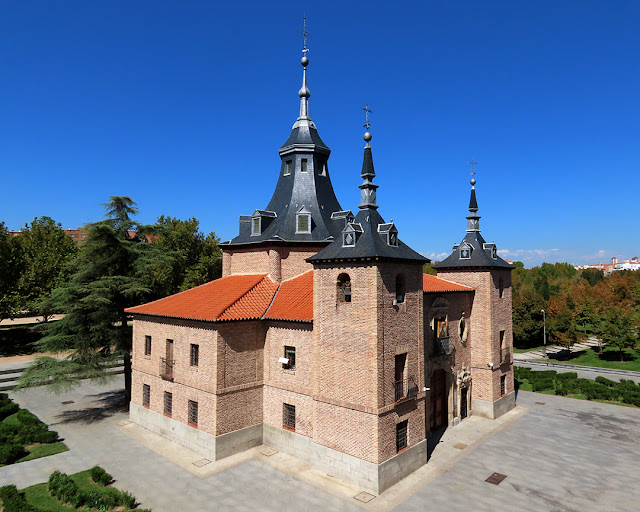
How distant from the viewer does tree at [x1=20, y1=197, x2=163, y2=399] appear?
25.4m

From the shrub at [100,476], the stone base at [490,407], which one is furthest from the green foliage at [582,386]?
the shrub at [100,476]

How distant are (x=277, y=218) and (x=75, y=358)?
52.4 ft

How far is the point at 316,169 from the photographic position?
29172 mm

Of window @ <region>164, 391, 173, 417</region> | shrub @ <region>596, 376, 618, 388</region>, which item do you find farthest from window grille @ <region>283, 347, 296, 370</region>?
shrub @ <region>596, 376, 618, 388</region>

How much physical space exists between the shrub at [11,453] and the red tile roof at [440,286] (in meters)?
23.3

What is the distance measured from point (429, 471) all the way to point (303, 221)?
1609cm

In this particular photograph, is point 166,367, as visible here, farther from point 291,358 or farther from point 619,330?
point 619,330

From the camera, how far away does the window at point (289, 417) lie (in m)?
21.5

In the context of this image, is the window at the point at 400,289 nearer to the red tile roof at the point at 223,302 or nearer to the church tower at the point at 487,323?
the red tile roof at the point at 223,302

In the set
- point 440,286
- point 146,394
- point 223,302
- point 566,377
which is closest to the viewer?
point 223,302

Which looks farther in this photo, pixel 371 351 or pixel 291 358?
pixel 291 358

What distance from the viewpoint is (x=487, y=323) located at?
90.8ft

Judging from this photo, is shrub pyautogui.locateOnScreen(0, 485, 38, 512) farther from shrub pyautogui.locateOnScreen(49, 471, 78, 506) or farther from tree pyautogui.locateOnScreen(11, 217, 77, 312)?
tree pyautogui.locateOnScreen(11, 217, 77, 312)

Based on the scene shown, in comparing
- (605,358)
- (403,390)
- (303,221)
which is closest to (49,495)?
(403,390)
